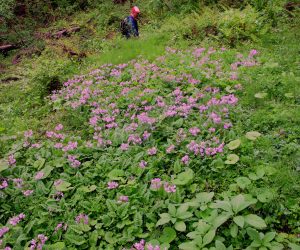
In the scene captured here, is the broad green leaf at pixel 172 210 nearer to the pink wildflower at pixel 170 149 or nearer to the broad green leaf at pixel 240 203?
the broad green leaf at pixel 240 203

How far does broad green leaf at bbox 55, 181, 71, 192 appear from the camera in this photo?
4.64 m

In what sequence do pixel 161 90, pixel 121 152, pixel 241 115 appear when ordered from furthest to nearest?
pixel 161 90, pixel 241 115, pixel 121 152

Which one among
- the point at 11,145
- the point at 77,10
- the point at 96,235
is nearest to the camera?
the point at 96,235

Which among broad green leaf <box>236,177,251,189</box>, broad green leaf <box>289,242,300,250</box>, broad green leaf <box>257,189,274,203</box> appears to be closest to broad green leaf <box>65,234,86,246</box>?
broad green leaf <box>236,177,251,189</box>

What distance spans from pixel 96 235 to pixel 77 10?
54.1 ft

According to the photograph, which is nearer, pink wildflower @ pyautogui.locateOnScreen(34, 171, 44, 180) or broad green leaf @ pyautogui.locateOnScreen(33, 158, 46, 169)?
pink wildflower @ pyautogui.locateOnScreen(34, 171, 44, 180)

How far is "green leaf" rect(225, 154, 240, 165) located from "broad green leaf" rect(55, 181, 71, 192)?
7.60 feet

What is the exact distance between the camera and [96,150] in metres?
5.51

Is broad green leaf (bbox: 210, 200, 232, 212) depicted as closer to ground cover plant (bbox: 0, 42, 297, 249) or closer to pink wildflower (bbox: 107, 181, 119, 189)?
ground cover plant (bbox: 0, 42, 297, 249)

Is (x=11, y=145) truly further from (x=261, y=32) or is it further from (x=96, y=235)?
(x=261, y=32)

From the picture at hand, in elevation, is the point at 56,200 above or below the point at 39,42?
above

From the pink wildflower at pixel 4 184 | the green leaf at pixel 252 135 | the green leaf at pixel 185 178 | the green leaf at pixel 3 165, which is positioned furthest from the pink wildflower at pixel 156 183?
the green leaf at pixel 3 165

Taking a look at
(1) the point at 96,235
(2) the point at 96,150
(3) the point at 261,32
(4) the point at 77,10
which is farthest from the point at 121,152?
(4) the point at 77,10

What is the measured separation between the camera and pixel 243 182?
420 centimetres
